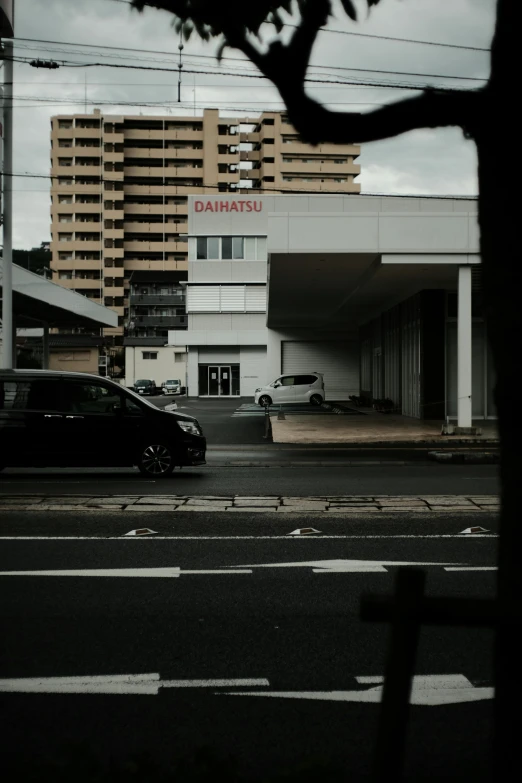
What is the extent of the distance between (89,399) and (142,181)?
8903cm

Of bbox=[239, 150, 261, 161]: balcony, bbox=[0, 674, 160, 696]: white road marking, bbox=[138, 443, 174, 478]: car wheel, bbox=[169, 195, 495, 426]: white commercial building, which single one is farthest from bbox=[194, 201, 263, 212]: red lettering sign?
bbox=[0, 674, 160, 696]: white road marking

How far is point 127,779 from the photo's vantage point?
2930 mm

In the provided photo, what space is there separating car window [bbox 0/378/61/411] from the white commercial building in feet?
27.6

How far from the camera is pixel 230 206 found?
59.3m

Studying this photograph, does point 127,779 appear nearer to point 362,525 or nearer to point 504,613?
point 504,613

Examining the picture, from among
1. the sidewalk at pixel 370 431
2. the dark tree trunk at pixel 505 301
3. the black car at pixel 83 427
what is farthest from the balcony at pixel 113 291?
the dark tree trunk at pixel 505 301

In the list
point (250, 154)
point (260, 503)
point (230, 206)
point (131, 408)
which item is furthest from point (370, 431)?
point (250, 154)

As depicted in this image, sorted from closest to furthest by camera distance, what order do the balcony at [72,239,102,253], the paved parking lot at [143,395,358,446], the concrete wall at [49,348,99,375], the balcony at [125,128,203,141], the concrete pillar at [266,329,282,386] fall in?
the paved parking lot at [143,395,358,446], the concrete pillar at [266,329,282,386], the concrete wall at [49,348,99,375], the balcony at [125,128,203,141], the balcony at [72,239,102,253]

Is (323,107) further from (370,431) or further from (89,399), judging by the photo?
(370,431)

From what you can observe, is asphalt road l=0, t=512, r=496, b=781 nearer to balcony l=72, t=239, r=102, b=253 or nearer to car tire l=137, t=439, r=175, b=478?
car tire l=137, t=439, r=175, b=478

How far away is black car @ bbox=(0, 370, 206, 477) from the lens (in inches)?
545

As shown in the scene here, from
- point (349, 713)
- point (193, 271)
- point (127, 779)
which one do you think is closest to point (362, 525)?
point (349, 713)

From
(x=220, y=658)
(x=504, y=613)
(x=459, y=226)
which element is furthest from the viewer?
(x=459, y=226)

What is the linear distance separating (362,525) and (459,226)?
50.3 feet
